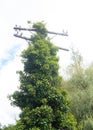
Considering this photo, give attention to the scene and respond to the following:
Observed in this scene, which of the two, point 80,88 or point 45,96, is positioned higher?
point 80,88

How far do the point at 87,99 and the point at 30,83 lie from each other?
4034mm

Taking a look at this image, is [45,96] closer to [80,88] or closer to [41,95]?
[41,95]

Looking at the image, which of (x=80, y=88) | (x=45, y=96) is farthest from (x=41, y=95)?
(x=80, y=88)

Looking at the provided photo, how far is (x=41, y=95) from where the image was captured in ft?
52.6

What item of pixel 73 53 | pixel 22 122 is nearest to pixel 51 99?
pixel 22 122

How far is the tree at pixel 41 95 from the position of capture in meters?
15.4

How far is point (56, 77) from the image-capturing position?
17266 millimetres

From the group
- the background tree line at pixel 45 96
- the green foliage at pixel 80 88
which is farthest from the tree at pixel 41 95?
the green foliage at pixel 80 88

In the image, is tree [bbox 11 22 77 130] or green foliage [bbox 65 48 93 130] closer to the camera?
tree [bbox 11 22 77 130]

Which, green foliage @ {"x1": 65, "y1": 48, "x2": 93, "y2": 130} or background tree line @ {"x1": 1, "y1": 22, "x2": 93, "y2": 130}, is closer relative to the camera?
background tree line @ {"x1": 1, "y1": 22, "x2": 93, "y2": 130}

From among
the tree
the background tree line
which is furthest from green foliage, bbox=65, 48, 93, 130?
the tree

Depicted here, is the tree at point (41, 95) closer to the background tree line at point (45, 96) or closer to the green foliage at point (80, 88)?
the background tree line at point (45, 96)

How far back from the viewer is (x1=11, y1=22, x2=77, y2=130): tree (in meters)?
15.4

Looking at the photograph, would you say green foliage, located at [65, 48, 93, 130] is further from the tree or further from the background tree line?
the tree
